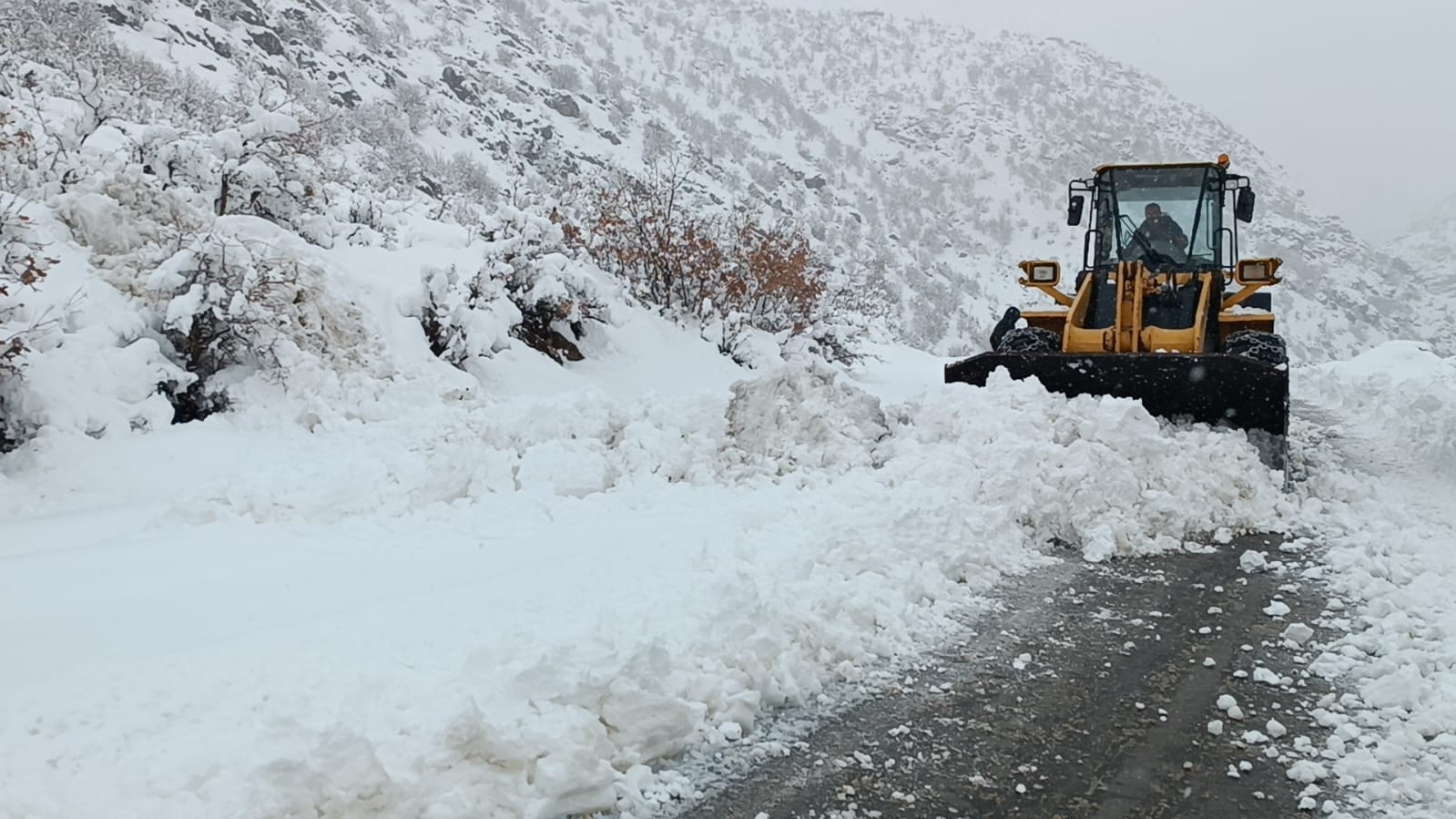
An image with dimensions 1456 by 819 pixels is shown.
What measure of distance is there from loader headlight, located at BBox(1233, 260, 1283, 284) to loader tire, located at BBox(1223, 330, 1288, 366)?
46.8 inches

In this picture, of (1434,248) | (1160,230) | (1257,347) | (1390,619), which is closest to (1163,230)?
(1160,230)

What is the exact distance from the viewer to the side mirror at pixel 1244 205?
9295 millimetres

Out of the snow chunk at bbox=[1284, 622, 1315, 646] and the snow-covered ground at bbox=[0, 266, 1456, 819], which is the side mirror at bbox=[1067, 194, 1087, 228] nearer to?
the snow-covered ground at bbox=[0, 266, 1456, 819]

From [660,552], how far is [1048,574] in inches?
87.7

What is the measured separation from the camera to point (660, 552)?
5.11 meters

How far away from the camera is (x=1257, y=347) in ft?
28.2

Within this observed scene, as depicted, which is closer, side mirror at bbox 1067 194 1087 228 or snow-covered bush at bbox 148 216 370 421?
snow-covered bush at bbox 148 216 370 421

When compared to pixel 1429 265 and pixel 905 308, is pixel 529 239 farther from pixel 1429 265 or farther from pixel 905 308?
pixel 1429 265

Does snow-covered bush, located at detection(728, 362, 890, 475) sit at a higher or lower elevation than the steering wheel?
lower

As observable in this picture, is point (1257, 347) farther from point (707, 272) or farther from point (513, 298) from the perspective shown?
point (513, 298)

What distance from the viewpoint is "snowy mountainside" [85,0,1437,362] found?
2903cm

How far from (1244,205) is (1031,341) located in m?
2.25

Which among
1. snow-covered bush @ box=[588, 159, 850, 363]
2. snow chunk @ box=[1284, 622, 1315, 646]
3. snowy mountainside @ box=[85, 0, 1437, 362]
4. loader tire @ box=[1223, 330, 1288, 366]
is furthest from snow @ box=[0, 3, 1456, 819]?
snowy mountainside @ box=[85, 0, 1437, 362]

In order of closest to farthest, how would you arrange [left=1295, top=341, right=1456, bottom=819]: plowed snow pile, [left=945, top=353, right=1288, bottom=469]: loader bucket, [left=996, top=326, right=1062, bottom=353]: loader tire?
[left=1295, top=341, right=1456, bottom=819]: plowed snow pile
[left=945, top=353, right=1288, bottom=469]: loader bucket
[left=996, top=326, right=1062, bottom=353]: loader tire
